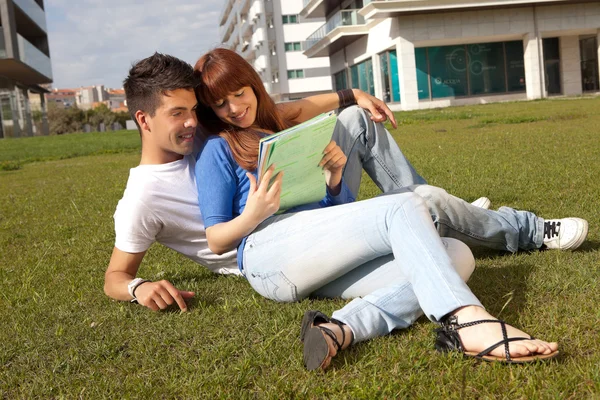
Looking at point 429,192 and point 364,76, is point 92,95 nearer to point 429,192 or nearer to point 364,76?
point 364,76

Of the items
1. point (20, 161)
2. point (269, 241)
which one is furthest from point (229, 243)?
point (20, 161)

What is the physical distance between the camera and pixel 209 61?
317 cm

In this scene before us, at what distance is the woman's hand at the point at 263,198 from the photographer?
9.17ft

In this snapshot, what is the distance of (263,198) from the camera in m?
2.80

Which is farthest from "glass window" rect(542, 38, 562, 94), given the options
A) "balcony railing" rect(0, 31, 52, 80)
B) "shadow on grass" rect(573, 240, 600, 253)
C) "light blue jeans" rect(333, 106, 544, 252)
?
"light blue jeans" rect(333, 106, 544, 252)

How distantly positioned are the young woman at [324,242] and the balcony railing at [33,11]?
1554 inches

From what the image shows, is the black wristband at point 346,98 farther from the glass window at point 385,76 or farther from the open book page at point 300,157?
the glass window at point 385,76

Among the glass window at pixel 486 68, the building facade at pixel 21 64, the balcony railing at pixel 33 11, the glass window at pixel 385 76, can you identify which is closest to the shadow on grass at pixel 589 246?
the glass window at pixel 486 68

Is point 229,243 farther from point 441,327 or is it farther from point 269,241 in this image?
point 441,327

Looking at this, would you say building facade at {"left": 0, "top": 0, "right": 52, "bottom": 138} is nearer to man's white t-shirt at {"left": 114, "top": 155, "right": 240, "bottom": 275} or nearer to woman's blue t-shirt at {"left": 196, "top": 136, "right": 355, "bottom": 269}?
man's white t-shirt at {"left": 114, "top": 155, "right": 240, "bottom": 275}

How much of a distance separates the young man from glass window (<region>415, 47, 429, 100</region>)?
2864cm

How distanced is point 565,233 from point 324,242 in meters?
1.60

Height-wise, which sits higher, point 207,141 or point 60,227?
point 207,141

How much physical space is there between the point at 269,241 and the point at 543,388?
1282 mm
